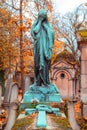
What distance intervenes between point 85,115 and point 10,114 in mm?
3025

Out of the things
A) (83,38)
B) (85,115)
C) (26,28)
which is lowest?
(85,115)

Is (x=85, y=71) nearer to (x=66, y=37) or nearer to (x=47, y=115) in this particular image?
(x=47, y=115)

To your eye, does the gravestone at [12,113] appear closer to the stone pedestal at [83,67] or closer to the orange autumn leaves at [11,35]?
the stone pedestal at [83,67]

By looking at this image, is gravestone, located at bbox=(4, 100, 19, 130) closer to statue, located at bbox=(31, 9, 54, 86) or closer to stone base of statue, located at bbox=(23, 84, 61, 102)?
stone base of statue, located at bbox=(23, 84, 61, 102)

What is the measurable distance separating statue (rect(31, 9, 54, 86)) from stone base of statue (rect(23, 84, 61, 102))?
0.62 feet

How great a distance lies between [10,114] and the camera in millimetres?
8586

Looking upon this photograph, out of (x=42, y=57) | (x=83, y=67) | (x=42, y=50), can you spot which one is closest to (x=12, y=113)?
(x=42, y=57)

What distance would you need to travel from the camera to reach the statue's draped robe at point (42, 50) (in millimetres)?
8359

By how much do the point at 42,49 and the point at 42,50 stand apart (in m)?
0.03

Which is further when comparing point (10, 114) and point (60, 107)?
point (10, 114)

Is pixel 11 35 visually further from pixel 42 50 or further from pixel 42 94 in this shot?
pixel 42 94

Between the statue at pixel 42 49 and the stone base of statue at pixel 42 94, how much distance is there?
7.4 inches

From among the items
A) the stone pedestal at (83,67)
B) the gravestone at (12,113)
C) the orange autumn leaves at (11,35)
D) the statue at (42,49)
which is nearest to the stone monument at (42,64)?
the statue at (42,49)

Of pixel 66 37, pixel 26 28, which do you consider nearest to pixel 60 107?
pixel 26 28
